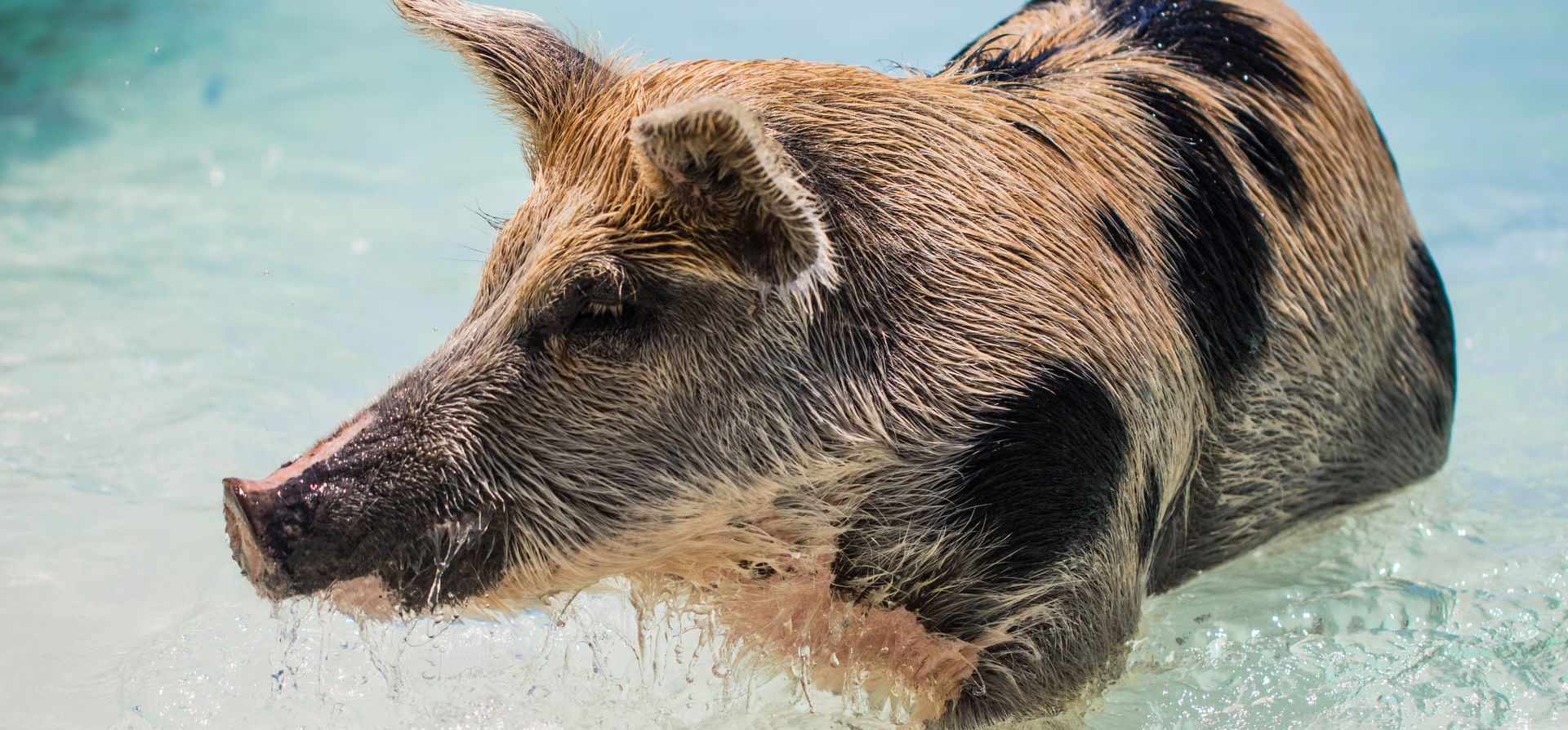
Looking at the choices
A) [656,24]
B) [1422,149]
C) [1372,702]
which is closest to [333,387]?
[1372,702]

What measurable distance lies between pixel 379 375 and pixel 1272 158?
382 cm

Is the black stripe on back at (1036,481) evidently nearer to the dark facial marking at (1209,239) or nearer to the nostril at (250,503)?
the dark facial marking at (1209,239)

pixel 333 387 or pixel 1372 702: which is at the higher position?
pixel 1372 702

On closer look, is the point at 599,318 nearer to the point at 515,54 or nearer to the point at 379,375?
the point at 515,54

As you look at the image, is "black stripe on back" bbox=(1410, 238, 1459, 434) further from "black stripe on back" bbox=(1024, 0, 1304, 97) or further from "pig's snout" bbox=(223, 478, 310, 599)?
"pig's snout" bbox=(223, 478, 310, 599)

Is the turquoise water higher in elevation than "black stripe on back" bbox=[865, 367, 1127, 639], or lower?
lower

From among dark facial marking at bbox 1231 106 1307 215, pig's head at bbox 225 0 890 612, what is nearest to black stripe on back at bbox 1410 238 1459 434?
dark facial marking at bbox 1231 106 1307 215

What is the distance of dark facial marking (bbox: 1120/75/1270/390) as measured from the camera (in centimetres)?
309

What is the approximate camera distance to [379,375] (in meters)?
5.76

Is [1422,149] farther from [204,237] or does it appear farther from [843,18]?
[204,237]

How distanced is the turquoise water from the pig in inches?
14.0

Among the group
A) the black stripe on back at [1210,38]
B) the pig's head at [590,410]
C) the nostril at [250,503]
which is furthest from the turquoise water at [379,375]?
the black stripe on back at [1210,38]

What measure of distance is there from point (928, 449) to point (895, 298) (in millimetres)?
310

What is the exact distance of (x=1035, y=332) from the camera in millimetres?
2705
